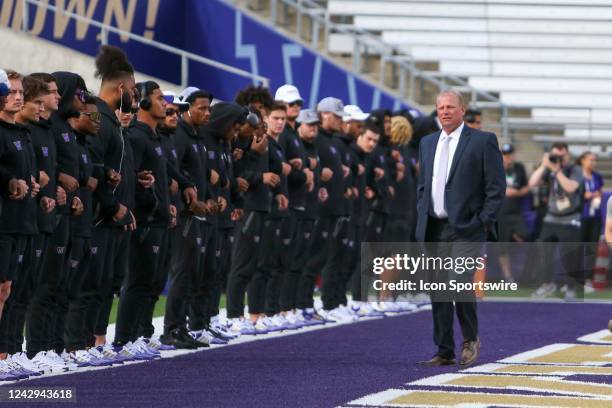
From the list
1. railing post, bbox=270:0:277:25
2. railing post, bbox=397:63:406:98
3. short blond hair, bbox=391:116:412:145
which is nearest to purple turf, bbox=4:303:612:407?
short blond hair, bbox=391:116:412:145

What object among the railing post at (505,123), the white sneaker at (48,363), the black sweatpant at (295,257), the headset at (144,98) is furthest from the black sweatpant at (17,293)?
the railing post at (505,123)

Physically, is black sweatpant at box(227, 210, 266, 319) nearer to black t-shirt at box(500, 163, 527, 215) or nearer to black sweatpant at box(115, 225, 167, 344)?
black sweatpant at box(115, 225, 167, 344)

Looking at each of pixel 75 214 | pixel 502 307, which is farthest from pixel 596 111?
pixel 75 214

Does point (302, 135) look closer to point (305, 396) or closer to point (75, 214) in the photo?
point (75, 214)

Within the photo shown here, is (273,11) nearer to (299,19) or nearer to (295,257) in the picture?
(299,19)

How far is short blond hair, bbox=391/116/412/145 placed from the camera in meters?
16.7

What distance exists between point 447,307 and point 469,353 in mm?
357

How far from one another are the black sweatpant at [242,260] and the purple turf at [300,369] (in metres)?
0.69

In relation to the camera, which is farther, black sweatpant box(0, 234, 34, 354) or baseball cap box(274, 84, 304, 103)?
baseball cap box(274, 84, 304, 103)

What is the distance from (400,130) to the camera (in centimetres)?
1673

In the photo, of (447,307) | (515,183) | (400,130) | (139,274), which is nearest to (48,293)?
(139,274)

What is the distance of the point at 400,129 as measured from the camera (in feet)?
55.0

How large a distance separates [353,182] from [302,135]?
1355 millimetres

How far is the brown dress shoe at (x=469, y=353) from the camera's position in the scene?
1041cm
